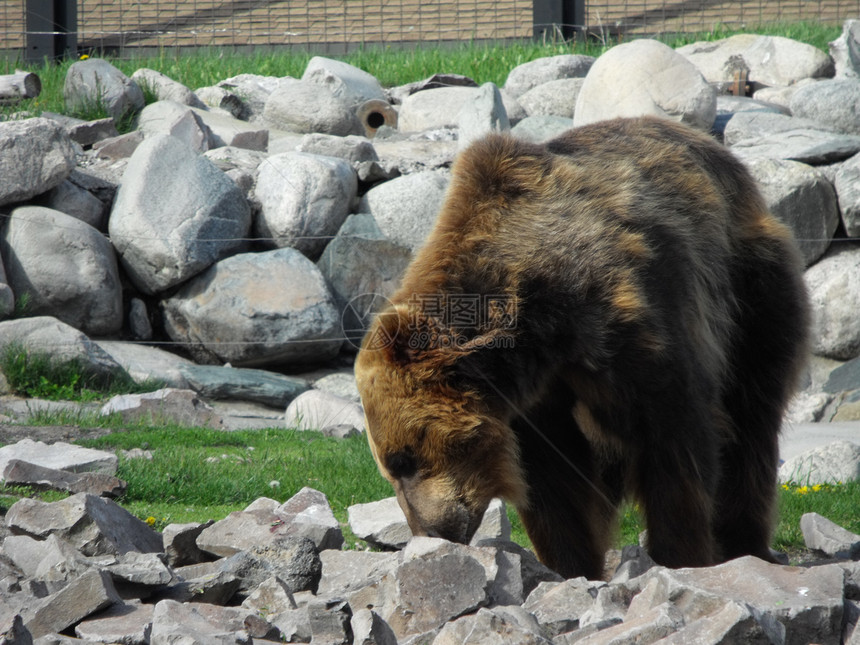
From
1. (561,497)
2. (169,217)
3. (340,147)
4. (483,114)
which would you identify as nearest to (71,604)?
(561,497)

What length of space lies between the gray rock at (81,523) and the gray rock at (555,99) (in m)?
8.73

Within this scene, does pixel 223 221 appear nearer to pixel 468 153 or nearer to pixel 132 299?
pixel 132 299

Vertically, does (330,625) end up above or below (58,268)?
above

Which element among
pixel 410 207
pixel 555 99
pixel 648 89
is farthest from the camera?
pixel 555 99

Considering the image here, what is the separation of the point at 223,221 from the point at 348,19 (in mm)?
6369

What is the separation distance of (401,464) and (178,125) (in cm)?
828

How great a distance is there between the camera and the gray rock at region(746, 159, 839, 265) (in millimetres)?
9516

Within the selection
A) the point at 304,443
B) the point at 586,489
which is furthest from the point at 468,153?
the point at 304,443

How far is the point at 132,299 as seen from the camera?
9.51 metres

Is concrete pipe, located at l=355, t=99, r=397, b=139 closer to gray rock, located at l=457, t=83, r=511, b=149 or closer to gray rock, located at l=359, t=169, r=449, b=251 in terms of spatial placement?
gray rock, located at l=457, t=83, r=511, b=149

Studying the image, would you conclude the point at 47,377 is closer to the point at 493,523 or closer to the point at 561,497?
the point at 493,523

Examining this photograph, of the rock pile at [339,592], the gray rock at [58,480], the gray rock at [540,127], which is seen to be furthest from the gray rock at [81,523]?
the gray rock at [540,127]

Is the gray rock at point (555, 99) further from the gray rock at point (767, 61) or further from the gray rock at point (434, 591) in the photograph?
the gray rock at point (434, 591)

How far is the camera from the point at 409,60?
13.5 metres
